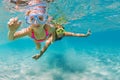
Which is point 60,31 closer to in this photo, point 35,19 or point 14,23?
point 35,19

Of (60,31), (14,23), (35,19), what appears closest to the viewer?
(14,23)

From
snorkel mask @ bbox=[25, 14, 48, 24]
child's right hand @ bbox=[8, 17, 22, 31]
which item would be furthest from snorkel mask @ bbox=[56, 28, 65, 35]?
child's right hand @ bbox=[8, 17, 22, 31]

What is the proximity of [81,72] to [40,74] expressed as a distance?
4688mm

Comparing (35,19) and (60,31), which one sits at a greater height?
(35,19)

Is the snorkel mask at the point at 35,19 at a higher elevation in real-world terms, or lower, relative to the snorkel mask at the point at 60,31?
higher

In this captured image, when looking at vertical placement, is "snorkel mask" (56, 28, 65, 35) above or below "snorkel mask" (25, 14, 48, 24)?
below

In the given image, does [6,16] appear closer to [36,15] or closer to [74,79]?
[74,79]

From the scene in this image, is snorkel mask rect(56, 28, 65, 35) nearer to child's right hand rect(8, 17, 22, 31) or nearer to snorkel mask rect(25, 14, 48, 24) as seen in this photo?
snorkel mask rect(25, 14, 48, 24)

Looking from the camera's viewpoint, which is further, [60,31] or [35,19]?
[60,31]

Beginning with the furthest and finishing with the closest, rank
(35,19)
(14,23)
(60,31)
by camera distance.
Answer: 1. (60,31)
2. (35,19)
3. (14,23)

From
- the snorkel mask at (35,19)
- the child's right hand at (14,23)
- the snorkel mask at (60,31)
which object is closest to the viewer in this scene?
the child's right hand at (14,23)

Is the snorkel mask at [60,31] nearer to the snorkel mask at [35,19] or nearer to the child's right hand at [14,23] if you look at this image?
the snorkel mask at [35,19]

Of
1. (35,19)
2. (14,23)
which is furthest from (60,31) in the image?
(14,23)

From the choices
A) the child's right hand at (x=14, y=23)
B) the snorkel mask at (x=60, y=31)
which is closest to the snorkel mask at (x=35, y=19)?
the child's right hand at (x=14, y=23)
